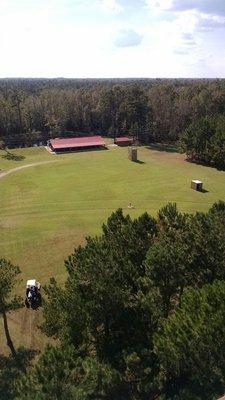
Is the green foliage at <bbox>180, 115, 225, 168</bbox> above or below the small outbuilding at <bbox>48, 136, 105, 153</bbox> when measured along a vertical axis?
above

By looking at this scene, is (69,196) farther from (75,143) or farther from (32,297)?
(75,143)

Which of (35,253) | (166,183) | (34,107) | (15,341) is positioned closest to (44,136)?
Result: (34,107)

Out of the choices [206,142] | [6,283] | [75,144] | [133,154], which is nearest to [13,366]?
[6,283]

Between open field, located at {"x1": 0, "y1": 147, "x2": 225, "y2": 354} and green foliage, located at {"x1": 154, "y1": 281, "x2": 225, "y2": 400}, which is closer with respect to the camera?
green foliage, located at {"x1": 154, "y1": 281, "x2": 225, "y2": 400}

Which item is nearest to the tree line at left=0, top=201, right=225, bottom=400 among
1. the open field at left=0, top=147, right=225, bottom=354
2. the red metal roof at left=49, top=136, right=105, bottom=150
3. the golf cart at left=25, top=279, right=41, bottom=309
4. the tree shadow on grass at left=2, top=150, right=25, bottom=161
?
Result: the golf cart at left=25, top=279, right=41, bottom=309

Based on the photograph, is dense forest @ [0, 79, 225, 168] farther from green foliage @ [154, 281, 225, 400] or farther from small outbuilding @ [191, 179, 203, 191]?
green foliage @ [154, 281, 225, 400]

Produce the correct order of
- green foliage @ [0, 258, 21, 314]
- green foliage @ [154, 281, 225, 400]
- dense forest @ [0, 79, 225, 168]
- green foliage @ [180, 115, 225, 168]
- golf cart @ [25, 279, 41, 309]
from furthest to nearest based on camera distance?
dense forest @ [0, 79, 225, 168], green foliage @ [180, 115, 225, 168], golf cart @ [25, 279, 41, 309], green foliage @ [0, 258, 21, 314], green foliage @ [154, 281, 225, 400]

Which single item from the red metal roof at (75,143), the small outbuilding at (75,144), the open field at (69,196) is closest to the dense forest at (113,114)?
the small outbuilding at (75,144)
